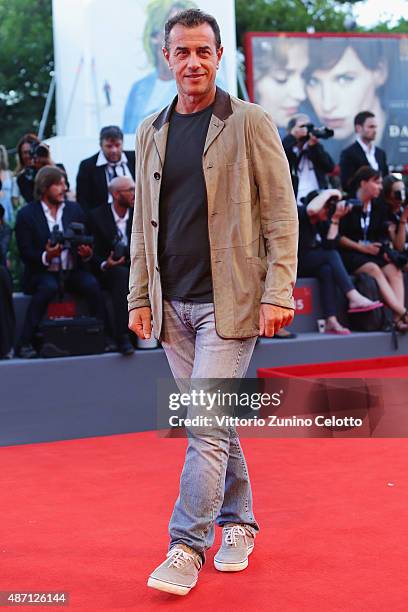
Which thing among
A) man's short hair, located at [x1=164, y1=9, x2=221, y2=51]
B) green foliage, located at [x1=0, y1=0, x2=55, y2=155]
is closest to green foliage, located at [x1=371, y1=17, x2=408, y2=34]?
green foliage, located at [x1=0, y1=0, x2=55, y2=155]

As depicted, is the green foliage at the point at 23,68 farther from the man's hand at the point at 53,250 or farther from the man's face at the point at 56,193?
the man's hand at the point at 53,250

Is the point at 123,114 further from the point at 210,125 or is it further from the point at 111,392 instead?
the point at 210,125

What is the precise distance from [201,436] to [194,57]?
43.6 inches

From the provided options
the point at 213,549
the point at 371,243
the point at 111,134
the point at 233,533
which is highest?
the point at 111,134

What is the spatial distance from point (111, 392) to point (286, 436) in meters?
1.24

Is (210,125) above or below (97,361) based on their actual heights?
above

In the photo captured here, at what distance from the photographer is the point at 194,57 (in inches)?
108

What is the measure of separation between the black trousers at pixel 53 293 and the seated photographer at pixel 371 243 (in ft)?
6.84

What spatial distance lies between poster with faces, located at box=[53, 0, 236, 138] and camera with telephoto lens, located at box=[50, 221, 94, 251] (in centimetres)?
671

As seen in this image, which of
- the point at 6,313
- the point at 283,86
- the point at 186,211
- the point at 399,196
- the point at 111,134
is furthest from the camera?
the point at 283,86

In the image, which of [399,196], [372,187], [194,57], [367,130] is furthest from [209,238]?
[367,130]

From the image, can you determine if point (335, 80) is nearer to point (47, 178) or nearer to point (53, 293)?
point (47, 178)

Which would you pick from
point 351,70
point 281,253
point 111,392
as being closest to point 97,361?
point 111,392

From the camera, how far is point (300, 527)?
3449mm
